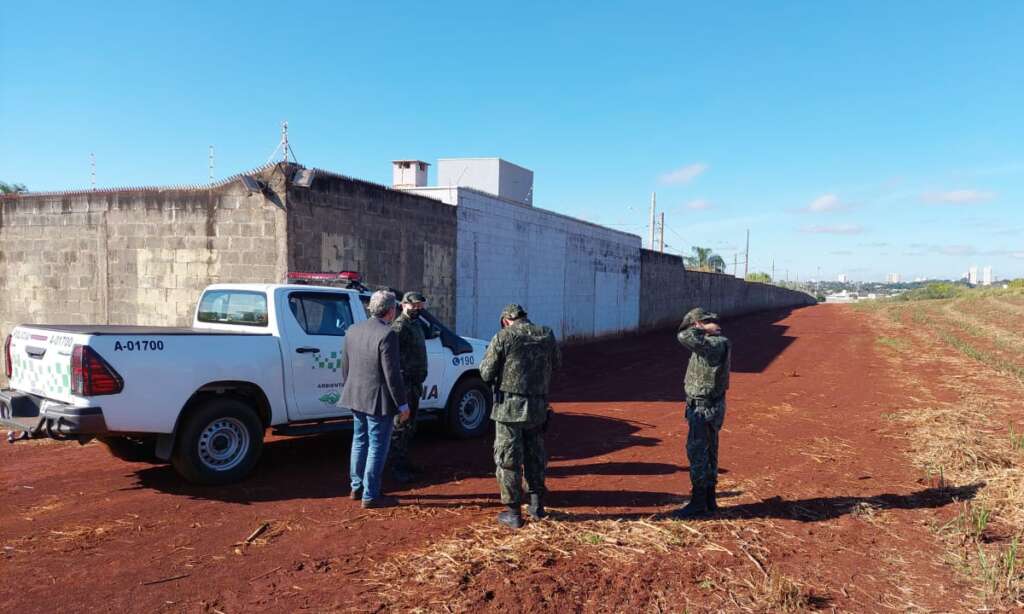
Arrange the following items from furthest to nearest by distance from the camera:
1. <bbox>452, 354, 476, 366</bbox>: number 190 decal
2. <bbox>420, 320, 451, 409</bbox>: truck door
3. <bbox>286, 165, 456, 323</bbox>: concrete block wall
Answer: <bbox>286, 165, 456, 323</bbox>: concrete block wall < <bbox>452, 354, 476, 366</bbox>: number 190 decal < <bbox>420, 320, 451, 409</bbox>: truck door

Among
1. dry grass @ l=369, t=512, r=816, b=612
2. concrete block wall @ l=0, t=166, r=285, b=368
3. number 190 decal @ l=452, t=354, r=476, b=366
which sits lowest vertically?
dry grass @ l=369, t=512, r=816, b=612

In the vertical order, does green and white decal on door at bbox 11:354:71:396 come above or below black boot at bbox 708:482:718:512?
above

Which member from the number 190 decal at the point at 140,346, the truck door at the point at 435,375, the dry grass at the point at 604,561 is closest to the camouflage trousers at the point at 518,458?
the dry grass at the point at 604,561

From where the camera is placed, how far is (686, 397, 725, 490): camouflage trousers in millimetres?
5594

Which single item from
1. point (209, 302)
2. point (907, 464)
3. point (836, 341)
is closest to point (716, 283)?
point (836, 341)

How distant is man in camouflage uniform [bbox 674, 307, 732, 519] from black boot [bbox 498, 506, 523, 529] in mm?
1370

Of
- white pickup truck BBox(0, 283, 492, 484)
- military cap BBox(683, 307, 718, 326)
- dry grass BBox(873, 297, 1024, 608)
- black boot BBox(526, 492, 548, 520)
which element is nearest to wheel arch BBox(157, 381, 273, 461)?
white pickup truck BBox(0, 283, 492, 484)

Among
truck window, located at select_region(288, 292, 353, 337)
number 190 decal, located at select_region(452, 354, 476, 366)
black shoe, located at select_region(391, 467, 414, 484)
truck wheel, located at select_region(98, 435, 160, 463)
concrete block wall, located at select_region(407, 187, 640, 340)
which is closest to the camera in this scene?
truck wheel, located at select_region(98, 435, 160, 463)

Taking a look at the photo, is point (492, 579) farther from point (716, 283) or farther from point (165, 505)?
point (716, 283)

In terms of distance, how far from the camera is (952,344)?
22.8 m

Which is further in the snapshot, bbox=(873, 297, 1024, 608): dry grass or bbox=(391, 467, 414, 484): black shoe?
bbox=(391, 467, 414, 484): black shoe

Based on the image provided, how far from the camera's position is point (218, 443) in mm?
6051

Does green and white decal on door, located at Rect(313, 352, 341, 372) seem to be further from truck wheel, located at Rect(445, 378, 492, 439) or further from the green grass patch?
the green grass patch

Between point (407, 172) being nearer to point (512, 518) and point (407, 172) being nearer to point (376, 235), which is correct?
point (376, 235)
